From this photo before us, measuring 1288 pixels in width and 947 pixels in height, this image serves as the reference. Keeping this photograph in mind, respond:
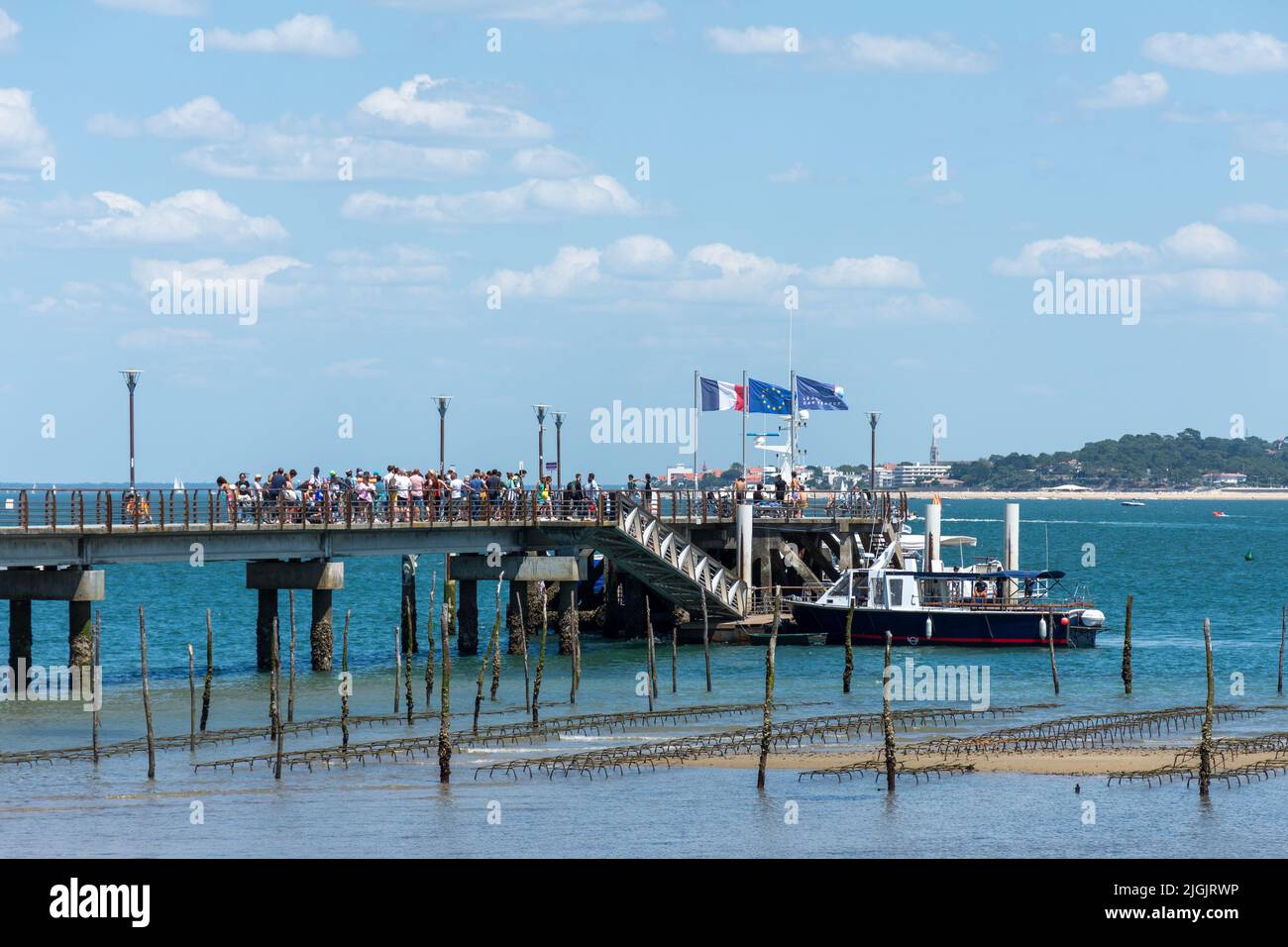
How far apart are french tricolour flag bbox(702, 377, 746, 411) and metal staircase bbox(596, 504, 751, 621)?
514cm

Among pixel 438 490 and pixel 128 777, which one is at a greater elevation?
pixel 438 490

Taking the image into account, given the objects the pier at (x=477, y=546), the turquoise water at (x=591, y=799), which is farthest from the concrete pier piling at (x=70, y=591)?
the turquoise water at (x=591, y=799)

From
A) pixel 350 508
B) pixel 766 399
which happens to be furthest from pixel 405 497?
pixel 766 399

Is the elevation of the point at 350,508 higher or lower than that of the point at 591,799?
higher

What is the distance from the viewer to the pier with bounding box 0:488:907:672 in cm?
5328

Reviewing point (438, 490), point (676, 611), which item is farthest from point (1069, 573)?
point (438, 490)

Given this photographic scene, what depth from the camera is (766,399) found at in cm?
7581

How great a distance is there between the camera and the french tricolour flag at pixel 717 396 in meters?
72.6

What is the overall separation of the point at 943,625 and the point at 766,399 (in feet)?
39.6

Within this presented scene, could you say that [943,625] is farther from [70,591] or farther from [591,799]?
[591,799]

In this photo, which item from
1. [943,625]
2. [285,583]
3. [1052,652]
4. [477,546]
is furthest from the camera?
[943,625]
